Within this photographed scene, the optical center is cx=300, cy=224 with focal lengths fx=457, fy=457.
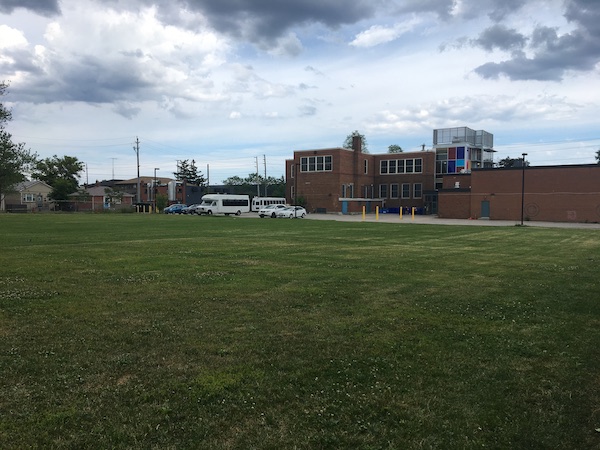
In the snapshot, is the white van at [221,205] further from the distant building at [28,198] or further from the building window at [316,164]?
the distant building at [28,198]

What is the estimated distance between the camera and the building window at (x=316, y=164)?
81.4 meters

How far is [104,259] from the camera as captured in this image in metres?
14.0

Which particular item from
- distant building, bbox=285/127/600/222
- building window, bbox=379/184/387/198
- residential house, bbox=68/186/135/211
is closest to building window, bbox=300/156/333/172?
distant building, bbox=285/127/600/222

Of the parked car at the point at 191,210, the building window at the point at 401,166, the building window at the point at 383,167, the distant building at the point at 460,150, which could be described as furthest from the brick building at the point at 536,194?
the parked car at the point at 191,210

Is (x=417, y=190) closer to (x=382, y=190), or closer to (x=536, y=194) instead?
(x=382, y=190)

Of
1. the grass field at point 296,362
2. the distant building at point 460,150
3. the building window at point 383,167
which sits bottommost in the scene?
the grass field at point 296,362

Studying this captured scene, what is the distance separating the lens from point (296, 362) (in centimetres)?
543

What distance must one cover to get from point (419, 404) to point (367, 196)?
8601cm

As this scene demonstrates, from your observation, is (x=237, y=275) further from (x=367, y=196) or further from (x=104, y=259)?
(x=367, y=196)

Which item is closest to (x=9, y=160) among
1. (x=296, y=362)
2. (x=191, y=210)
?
(x=191, y=210)

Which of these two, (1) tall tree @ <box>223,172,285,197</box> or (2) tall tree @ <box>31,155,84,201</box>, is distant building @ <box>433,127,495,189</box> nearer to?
(1) tall tree @ <box>223,172,285,197</box>

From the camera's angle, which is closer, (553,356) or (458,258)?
(553,356)

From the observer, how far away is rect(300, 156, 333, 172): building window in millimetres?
81438

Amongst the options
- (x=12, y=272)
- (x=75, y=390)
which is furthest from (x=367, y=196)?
(x=75, y=390)
